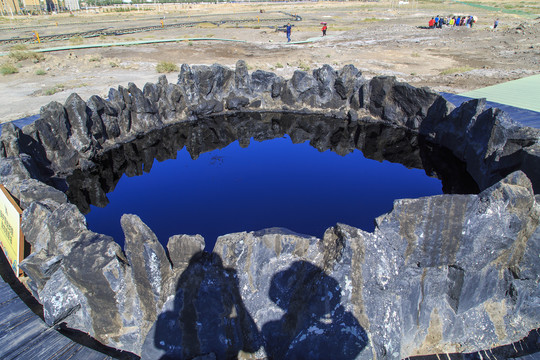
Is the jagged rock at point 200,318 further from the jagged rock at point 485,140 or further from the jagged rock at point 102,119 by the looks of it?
the jagged rock at point 102,119

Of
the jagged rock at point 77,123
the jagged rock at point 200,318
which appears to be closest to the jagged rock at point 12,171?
the jagged rock at point 77,123

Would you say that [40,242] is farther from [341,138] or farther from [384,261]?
[341,138]

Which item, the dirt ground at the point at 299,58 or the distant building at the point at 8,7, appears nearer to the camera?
the dirt ground at the point at 299,58

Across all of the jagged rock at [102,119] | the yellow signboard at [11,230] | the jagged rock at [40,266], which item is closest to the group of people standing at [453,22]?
the jagged rock at [102,119]

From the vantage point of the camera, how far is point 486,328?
4.57m

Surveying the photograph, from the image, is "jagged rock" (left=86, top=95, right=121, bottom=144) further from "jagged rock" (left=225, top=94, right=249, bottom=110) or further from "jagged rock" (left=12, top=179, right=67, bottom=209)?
"jagged rock" (left=12, top=179, right=67, bottom=209)

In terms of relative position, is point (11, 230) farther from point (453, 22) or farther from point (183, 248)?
point (453, 22)

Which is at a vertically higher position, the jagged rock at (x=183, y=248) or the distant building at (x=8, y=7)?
the distant building at (x=8, y=7)

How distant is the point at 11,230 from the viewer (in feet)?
17.5

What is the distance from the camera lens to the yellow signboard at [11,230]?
511cm

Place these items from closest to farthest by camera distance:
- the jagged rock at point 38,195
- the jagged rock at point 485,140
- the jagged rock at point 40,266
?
the jagged rock at point 40,266, the jagged rock at point 38,195, the jagged rock at point 485,140

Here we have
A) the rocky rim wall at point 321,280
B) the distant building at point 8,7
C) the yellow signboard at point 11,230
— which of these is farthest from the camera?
the distant building at point 8,7

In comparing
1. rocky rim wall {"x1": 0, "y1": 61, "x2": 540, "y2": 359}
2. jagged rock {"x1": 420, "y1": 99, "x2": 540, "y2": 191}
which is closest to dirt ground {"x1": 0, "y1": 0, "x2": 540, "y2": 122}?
jagged rock {"x1": 420, "y1": 99, "x2": 540, "y2": 191}

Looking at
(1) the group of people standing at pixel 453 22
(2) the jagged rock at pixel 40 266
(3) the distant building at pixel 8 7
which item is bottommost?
(2) the jagged rock at pixel 40 266
